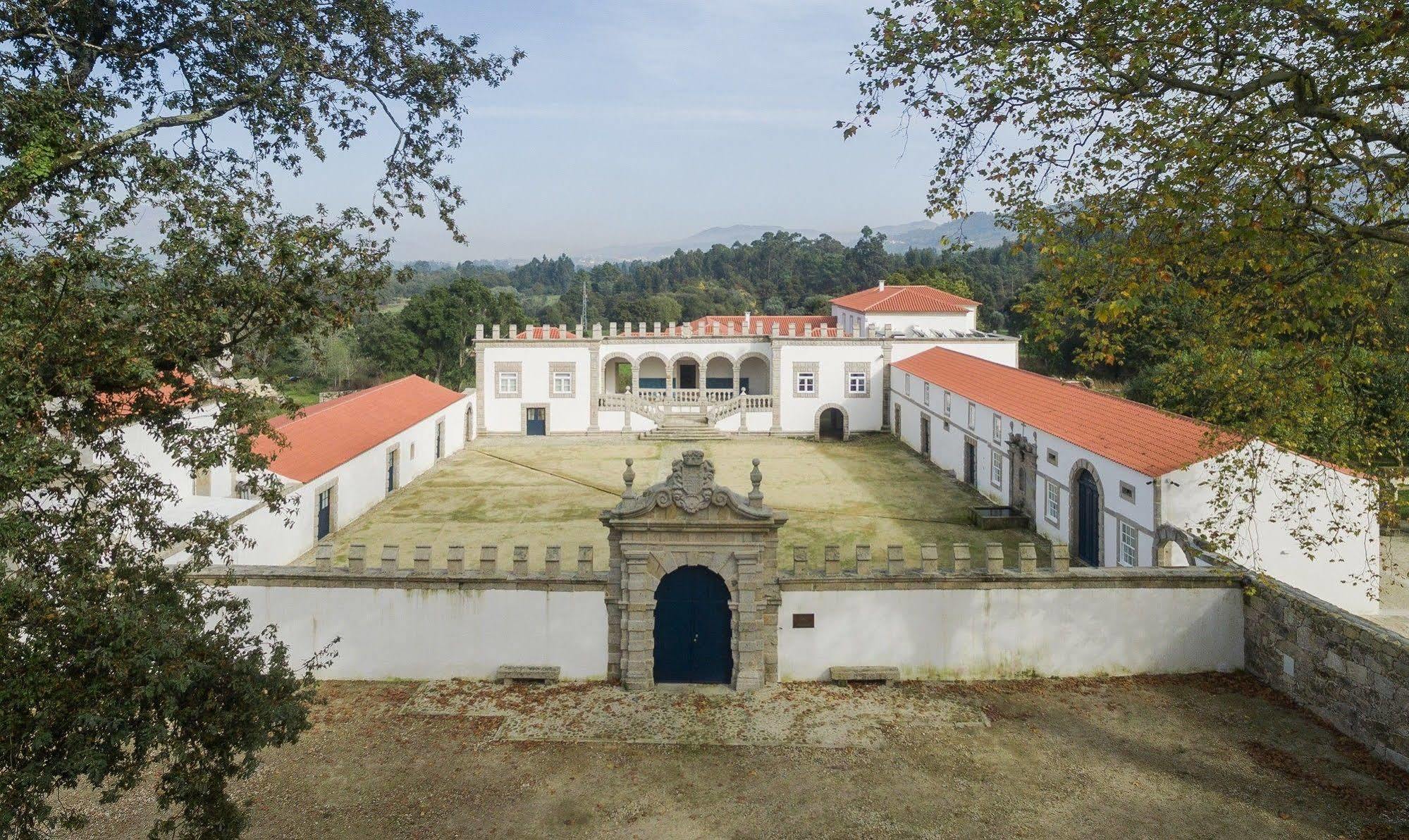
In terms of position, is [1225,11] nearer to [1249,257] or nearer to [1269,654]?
[1249,257]

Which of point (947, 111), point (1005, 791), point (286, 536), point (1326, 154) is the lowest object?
point (1005, 791)

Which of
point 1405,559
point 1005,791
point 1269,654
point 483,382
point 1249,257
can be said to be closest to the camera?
point 1249,257

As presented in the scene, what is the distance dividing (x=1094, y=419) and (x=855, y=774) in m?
13.5

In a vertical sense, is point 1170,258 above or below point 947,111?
below

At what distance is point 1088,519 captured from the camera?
20172 millimetres

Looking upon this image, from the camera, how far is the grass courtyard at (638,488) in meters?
22.8

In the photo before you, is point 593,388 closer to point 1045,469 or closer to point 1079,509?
point 1045,469

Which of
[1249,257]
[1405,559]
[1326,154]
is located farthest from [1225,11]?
[1405,559]

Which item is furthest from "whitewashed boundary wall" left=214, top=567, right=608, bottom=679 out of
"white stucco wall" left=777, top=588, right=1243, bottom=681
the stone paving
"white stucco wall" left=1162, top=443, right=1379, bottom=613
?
"white stucco wall" left=1162, top=443, right=1379, bottom=613

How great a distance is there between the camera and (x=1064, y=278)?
9812mm

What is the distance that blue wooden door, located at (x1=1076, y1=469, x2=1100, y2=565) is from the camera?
19.6 metres

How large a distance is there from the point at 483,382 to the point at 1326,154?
3656cm

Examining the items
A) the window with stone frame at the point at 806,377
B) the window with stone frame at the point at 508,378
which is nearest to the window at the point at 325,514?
the window with stone frame at the point at 508,378

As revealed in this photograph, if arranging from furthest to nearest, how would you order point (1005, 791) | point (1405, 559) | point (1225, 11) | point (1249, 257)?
point (1405, 559) → point (1005, 791) → point (1249, 257) → point (1225, 11)
